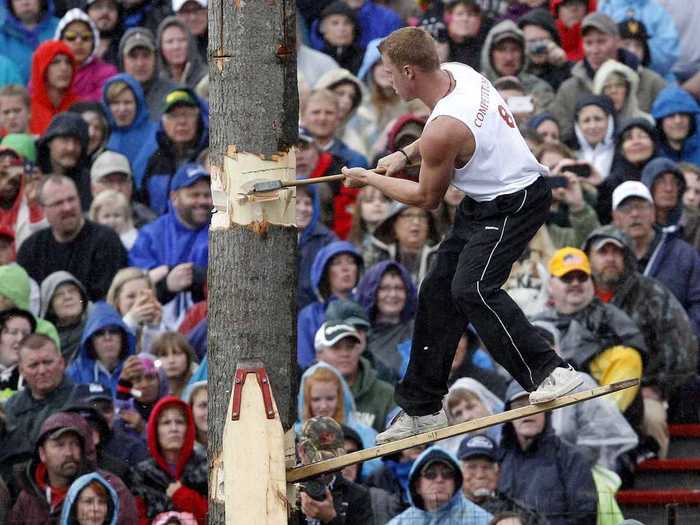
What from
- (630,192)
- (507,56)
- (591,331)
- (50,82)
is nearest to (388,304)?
(591,331)

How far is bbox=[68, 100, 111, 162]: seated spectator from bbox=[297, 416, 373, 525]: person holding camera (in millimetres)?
4480

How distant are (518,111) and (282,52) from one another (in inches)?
227

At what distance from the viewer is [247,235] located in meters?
6.34

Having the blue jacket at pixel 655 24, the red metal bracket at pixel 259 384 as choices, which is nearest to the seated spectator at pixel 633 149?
the blue jacket at pixel 655 24

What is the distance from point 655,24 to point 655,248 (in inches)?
122

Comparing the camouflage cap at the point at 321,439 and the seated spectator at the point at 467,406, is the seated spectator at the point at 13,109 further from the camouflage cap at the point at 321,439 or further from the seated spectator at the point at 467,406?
the camouflage cap at the point at 321,439

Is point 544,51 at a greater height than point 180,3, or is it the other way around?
point 180,3

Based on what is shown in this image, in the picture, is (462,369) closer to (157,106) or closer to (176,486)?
(176,486)

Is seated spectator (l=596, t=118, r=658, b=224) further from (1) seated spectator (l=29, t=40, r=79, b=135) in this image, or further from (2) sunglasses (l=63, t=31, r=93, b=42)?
(2) sunglasses (l=63, t=31, r=93, b=42)

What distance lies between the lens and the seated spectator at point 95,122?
487 inches

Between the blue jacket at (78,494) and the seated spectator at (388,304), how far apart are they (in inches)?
91.6

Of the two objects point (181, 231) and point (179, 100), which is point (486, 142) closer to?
point (181, 231)

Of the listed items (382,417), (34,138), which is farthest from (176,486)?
(34,138)

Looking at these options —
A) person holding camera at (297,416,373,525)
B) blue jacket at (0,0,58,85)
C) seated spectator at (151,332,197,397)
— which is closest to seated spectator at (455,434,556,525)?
person holding camera at (297,416,373,525)
